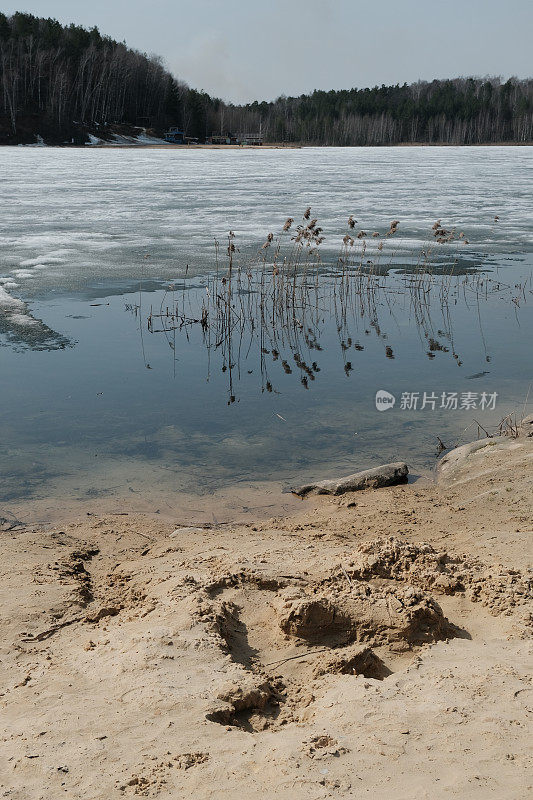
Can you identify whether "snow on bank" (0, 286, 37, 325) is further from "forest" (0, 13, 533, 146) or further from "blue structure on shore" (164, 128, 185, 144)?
"blue structure on shore" (164, 128, 185, 144)

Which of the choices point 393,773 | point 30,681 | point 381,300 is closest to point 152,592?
point 30,681

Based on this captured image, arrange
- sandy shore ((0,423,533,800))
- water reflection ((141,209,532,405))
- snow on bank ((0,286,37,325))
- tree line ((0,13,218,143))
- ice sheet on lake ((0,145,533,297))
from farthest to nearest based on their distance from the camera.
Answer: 1. tree line ((0,13,218,143))
2. ice sheet on lake ((0,145,533,297))
3. snow on bank ((0,286,37,325))
4. water reflection ((141,209,532,405))
5. sandy shore ((0,423,533,800))

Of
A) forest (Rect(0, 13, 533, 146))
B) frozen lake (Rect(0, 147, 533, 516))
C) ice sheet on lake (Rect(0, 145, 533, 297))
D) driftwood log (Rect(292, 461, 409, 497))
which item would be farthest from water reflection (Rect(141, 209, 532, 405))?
forest (Rect(0, 13, 533, 146))

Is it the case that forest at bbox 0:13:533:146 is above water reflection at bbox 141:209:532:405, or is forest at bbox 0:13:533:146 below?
above

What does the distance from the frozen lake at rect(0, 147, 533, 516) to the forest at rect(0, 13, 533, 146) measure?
55910 millimetres

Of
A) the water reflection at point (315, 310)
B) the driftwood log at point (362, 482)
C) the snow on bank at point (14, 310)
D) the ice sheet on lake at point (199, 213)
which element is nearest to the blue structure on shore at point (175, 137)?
the ice sheet on lake at point (199, 213)

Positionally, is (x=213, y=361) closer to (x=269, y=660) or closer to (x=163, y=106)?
(x=269, y=660)

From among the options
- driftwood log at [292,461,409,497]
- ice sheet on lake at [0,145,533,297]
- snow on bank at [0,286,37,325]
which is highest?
ice sheet on lake at [0,145,533,297]

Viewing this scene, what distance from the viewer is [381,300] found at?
10.5 meters

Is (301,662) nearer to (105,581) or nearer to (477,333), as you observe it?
(105,581)

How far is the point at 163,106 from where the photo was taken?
7969 centimetres

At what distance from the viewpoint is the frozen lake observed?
557 cm

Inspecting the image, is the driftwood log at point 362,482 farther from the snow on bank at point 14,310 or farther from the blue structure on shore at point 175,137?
the blue structure on shore at point 175,137

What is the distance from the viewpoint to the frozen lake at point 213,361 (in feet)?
18.3
